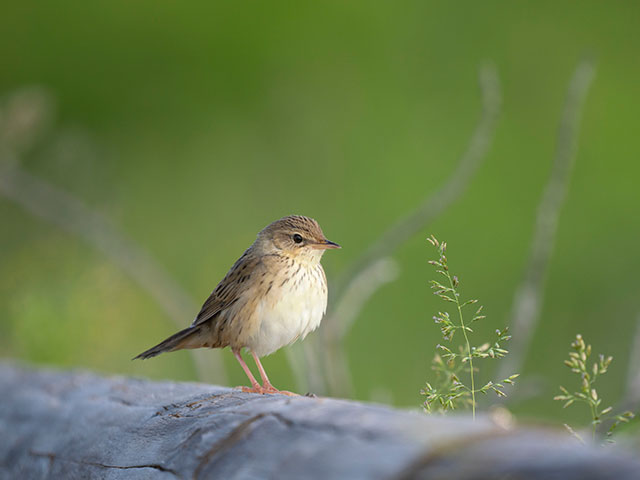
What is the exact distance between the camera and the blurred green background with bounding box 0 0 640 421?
21.0 ft

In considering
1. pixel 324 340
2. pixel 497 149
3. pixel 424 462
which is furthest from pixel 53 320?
pixel 497 149

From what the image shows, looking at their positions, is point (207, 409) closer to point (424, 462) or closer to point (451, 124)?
point (424, 462)

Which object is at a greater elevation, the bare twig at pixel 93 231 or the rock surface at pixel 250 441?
the bare twig at pixel 93 231

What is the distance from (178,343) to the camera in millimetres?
3371

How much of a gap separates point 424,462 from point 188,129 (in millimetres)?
7855

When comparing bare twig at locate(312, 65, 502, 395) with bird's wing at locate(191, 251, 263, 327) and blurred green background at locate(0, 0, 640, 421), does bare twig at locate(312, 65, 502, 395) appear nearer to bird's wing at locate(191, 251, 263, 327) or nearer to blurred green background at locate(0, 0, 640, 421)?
bird's wing at locate(191, 251, 263, 327)

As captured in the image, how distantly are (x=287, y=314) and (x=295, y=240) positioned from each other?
18.2 inches

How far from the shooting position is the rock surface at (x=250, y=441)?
51.9 inches

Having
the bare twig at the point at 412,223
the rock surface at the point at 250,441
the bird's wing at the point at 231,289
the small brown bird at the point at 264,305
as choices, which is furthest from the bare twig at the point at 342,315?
the rock surface at the point at 250,441

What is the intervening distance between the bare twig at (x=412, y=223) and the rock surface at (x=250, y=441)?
93 cm

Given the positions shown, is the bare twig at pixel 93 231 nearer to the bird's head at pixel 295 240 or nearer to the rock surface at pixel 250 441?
the bird's head at pixel 295 240

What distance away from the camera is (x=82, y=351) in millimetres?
→ 5254

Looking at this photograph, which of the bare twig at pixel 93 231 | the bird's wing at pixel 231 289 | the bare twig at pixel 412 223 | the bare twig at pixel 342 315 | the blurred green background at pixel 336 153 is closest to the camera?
the bare twig at pixel 412 223

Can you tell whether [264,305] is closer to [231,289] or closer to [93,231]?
[231,289]
